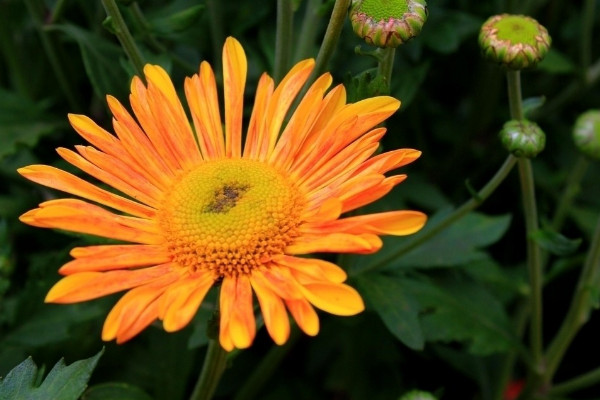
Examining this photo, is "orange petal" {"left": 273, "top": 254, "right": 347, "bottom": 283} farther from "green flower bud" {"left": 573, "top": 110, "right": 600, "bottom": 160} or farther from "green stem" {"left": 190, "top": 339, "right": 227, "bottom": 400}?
"green flower bud" {"left": 573, "top": 110, "right": 600, "bottom": 160}

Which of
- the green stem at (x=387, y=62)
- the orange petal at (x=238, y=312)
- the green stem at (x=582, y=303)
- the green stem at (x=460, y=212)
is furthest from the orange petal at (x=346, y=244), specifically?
the green stem at (x=582, y=303)

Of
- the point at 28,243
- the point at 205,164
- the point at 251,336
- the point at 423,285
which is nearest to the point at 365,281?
the point at 423,285

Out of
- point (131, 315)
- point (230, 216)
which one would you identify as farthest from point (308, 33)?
point (131, 315)

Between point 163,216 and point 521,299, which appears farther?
point 521,299

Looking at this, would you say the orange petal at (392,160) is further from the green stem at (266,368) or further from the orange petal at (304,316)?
the green stem at (266,368)

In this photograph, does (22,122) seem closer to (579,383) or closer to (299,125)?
(299,125)

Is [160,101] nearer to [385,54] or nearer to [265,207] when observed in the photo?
[265,207]
